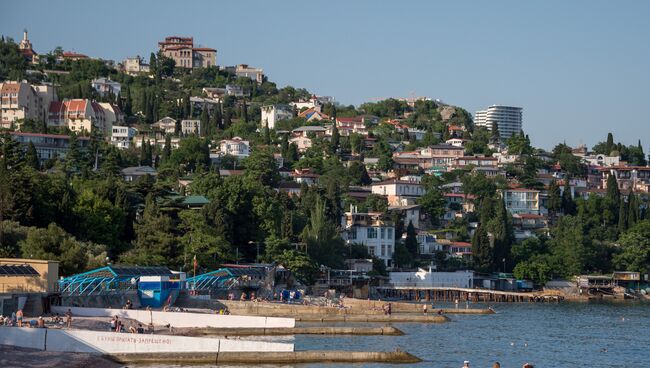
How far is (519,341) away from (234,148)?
100 metres

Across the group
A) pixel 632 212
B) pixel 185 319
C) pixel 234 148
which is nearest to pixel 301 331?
pixel 185 319

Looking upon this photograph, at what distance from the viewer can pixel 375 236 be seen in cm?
11556

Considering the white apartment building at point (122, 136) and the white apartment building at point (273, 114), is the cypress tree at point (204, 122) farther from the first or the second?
A: the white apartment building at point (122, 136)

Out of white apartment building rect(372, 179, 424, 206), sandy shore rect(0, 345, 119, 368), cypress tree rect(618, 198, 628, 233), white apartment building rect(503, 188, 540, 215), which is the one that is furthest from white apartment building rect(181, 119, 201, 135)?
sandy shore rect(0, 345, 119, 368)

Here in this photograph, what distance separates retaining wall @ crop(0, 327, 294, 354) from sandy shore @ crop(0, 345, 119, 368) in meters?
0.54

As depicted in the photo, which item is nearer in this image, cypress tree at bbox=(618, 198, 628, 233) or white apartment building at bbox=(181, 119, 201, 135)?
cypress tree at bbox=(618, 198, 628, 233)

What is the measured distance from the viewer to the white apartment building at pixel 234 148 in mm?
157125

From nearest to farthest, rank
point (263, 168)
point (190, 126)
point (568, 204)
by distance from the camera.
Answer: point (263, 168) < point (568, 204) < point (190, 126)

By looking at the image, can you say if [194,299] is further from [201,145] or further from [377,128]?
[377,128]

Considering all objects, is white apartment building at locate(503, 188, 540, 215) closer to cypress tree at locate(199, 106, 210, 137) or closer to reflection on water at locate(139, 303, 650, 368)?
cypress tree at locate(199, 106, 210, 137)

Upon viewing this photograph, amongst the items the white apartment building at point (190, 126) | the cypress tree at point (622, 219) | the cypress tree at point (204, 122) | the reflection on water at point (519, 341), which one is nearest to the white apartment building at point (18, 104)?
the white apartment building at point (190, 126)

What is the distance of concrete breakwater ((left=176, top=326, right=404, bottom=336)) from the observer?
180ft

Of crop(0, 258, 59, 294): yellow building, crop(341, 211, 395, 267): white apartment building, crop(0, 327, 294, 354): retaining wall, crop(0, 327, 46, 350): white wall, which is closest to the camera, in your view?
crop(0, 327, 46, 350): white wall

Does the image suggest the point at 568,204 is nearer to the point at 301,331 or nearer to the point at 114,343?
the point at 301,331
